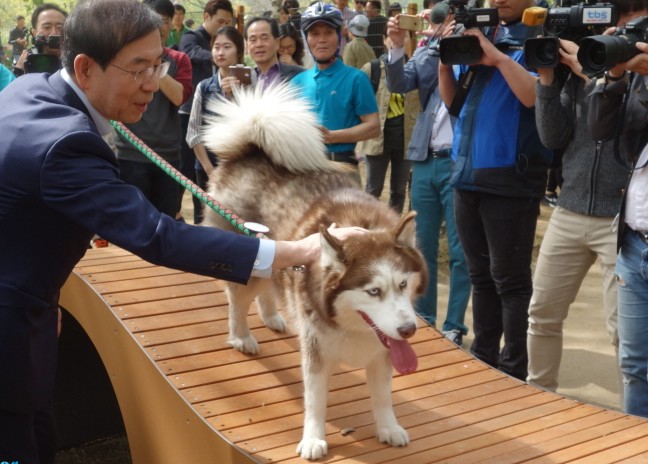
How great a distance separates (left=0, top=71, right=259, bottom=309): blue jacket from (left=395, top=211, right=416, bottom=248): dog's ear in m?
0.72

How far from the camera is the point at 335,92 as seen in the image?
4.88 metres

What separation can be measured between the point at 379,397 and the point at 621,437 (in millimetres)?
954

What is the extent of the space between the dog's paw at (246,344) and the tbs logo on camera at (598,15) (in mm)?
1973

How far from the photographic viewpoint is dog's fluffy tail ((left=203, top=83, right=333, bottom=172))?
11.2ft

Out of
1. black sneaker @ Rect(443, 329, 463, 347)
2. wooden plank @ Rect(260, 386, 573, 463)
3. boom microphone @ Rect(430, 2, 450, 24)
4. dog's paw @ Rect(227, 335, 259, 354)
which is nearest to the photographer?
wooden plank @ Rect(260, 386, 573, 463)

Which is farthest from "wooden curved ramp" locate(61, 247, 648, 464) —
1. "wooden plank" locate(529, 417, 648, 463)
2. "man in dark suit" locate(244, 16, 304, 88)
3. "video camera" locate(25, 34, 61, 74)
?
"man in dark suit" locate(244, 16, 304, 88)

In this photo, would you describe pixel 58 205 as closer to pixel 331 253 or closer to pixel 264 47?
pixel 331 253

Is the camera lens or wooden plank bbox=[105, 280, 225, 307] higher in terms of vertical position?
the camera lens

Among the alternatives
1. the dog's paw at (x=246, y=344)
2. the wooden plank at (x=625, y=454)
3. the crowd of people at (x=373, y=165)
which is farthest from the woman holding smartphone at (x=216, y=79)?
the wooden plank at (x=625, y=454)

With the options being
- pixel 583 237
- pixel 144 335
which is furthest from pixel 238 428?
pixel 583 237

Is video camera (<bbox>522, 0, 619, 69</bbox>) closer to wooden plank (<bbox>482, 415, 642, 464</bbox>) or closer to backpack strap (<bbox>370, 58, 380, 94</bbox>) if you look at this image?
wooden plank (<bbox>482, 415, 642, 464</bbox>)

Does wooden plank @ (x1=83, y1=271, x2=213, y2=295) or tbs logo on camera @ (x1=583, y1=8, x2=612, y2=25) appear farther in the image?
wooden plank @ (x1=83, y1=271, x2=213, y2=295)

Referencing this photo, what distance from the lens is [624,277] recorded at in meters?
2.89

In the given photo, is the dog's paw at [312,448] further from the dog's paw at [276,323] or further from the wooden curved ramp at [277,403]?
the dog's paw at [276,323]
